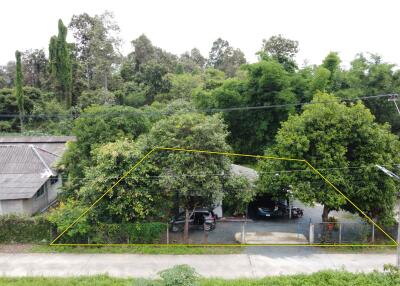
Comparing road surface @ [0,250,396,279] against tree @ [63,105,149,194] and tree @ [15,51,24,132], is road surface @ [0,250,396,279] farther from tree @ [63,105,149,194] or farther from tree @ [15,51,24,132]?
tree @ [15,51,24,132]

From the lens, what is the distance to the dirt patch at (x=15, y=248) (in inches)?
528

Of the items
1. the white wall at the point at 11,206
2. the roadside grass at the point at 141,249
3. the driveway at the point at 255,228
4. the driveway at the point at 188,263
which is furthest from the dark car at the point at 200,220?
the white wall at the point at 11,206

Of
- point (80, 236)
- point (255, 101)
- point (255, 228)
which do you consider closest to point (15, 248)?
point (80, 236)

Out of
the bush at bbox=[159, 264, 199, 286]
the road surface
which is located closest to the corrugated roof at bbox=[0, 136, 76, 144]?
the road surface

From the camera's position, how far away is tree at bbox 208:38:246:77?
48059 mm

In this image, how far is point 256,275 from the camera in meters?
11.7

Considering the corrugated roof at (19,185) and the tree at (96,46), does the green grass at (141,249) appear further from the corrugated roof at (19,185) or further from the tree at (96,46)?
the tree at (96,46)

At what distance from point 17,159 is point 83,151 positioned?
373 cm

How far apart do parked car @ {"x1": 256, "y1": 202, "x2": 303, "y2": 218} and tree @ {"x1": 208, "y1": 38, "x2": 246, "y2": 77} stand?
31.6 m

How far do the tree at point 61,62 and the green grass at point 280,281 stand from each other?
26658mm

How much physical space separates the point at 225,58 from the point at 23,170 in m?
36.9

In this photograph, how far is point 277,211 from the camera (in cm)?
1720

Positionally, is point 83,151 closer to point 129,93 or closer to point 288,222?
point 288,222

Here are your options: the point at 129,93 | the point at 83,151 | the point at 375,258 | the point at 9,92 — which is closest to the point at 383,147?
the point at 375,258
